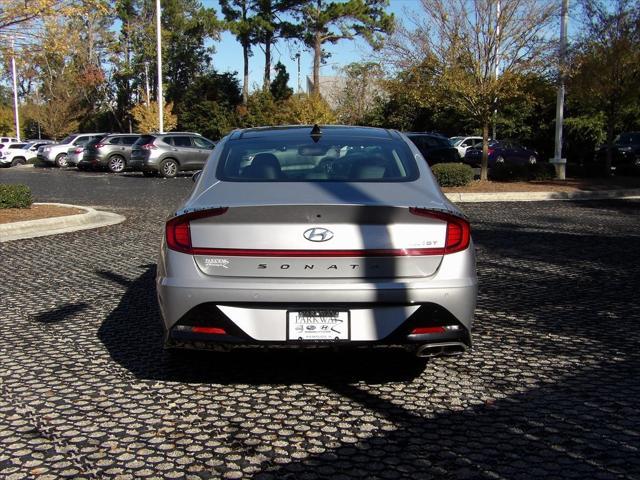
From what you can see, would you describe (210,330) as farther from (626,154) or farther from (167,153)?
(626,154)

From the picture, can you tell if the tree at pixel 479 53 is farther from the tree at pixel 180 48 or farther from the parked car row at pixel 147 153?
the tree at pixel 180 48

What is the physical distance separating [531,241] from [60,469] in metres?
8.15

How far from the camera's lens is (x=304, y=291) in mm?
3758

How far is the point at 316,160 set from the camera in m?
4.83

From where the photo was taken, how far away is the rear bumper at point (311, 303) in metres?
3.76

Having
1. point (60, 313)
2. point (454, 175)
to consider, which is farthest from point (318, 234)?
point (454, 175)

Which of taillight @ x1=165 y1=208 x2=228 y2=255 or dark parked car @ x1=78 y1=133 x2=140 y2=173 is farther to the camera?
dark parked car @ x1=78 y1=133 x2=140 y2=173

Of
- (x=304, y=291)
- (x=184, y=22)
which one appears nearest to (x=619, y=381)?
(x=304, y=291)

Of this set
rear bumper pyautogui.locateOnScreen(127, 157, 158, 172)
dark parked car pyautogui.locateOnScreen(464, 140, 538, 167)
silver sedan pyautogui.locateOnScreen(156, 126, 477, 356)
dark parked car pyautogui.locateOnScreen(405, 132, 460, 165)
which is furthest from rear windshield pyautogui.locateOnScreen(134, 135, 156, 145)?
silver sedan pyautogui.locateOnScreen(156, 126, 477, 356)

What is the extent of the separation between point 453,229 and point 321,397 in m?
1.24

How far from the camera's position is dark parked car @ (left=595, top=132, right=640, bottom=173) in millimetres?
27891

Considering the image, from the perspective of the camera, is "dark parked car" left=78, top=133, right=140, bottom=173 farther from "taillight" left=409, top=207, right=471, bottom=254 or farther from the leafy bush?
"taillight" left=409, top=207, right=471, bottom=254

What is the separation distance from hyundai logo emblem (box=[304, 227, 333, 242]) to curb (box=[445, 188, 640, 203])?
1324cm

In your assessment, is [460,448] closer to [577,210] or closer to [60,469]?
[60,469]
